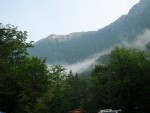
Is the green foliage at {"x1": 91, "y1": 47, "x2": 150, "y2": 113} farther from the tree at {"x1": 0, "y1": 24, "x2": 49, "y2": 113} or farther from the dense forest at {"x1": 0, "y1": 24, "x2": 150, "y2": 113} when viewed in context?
the tree at {"x1": 0, "y1": 24, "x2": 49, "y2": 113}

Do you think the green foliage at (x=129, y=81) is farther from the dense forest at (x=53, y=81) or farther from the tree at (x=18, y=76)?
the tree at (x=18, y=76)

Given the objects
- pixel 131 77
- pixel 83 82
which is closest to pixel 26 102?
pixel 131 77

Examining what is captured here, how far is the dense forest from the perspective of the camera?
165ft

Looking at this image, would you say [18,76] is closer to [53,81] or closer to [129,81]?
[53,81]

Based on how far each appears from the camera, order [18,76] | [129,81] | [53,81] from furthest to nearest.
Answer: [129,81]
[53,81]
[18,76]

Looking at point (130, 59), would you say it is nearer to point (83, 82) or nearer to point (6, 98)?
point (6, 98)

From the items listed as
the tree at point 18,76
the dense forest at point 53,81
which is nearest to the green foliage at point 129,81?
the dense forest at point 53,81

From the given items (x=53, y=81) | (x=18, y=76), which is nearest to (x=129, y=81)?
(x=53, y=81)

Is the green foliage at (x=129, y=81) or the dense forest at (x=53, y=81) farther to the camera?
the green foliage at (x=129, y=81)

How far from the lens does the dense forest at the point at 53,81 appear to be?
50156 millimetres

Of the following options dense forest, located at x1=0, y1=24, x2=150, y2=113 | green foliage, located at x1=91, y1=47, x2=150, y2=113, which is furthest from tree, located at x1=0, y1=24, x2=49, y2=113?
green foliage, located at x1=91, y1=47, x2=150, y2=113

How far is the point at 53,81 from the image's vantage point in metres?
60.5

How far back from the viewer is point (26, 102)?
52094mm

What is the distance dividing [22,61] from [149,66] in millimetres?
25279
